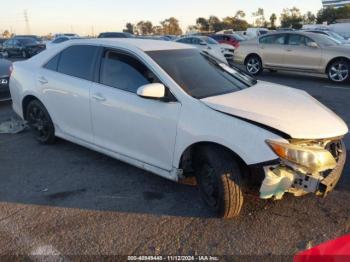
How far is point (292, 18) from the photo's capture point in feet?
245

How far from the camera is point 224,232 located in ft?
10.5

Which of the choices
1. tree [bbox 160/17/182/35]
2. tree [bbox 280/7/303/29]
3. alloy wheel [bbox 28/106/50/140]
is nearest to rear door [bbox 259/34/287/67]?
alloy wheel [bbox 28/106/50/140]

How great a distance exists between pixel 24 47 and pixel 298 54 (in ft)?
67.5

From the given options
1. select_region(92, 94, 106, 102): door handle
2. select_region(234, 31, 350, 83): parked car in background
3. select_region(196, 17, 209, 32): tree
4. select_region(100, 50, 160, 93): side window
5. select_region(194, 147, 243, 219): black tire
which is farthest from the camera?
select_region(196, 17, 209, 32): tree

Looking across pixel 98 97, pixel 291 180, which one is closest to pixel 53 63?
pixel 98 97

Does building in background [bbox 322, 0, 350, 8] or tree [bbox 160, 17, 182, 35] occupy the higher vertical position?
building in background [bbox 322, 0, 350, 8]

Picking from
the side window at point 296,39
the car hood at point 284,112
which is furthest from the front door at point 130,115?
the side window at point 296,39

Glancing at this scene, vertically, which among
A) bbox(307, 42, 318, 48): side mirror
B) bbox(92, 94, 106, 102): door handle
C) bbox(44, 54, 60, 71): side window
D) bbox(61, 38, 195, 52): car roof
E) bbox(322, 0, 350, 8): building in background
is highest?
bbox(322, 0, 350, 8): building in background

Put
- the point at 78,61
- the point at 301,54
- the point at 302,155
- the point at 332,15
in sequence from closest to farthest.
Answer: the point at 302,155
the point at 78,61
the point at 301,54
the point at 332,15

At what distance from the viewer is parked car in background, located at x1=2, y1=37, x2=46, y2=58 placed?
25.9 meters

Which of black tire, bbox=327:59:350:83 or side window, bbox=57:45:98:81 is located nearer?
side window, bbox=57:45:98:81

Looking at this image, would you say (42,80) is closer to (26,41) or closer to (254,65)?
(254,65)

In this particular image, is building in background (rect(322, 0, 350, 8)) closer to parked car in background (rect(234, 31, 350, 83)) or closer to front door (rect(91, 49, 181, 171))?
parked car in background (rect(234, 31, 350, 83))

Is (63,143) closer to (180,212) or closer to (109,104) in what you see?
(109,104)
